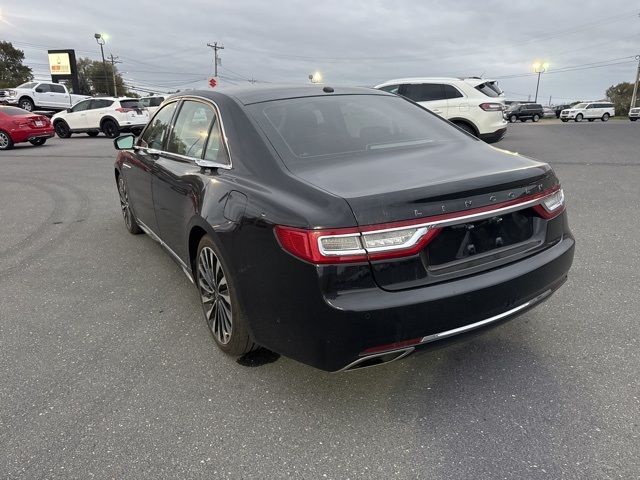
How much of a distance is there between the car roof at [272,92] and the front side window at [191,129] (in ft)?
0.34

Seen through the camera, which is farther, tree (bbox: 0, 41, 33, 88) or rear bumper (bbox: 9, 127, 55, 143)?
tree (bbox: 0, 41, 33, 88)

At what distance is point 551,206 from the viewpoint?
101 inches

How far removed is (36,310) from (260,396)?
219 centimetres

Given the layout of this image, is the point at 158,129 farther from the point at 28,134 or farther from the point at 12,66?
the point at 12,66

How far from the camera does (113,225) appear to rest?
5984mm

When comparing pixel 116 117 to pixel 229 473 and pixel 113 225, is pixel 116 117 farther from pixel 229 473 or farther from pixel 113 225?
pixel 229 473

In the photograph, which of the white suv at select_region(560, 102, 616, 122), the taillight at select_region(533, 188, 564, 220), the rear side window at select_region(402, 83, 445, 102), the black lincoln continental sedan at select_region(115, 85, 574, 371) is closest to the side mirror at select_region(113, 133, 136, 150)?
the black lincoln continental sedan at select_region(115, 85, 574, 371)

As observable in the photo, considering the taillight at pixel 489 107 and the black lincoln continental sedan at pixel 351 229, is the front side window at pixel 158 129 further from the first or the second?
the taillight at pixel 489 107

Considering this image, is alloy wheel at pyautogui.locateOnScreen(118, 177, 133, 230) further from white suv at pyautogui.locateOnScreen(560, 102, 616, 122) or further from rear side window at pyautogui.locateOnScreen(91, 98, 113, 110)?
white suv at pyautogui.locateOnScreen(560, 102, 616, 122)

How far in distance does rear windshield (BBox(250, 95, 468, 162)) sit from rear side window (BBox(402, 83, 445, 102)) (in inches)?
351

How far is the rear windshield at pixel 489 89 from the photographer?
11.7 m

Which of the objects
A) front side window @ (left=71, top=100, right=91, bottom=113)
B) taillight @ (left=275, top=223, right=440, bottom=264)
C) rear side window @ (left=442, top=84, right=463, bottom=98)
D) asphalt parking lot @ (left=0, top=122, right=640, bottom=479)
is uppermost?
rear side window @ (left=442, top=84, right=463, bottom=98)

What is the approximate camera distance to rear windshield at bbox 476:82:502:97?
38.3ft

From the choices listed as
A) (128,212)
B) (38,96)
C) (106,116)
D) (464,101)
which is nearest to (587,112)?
(464,101)
